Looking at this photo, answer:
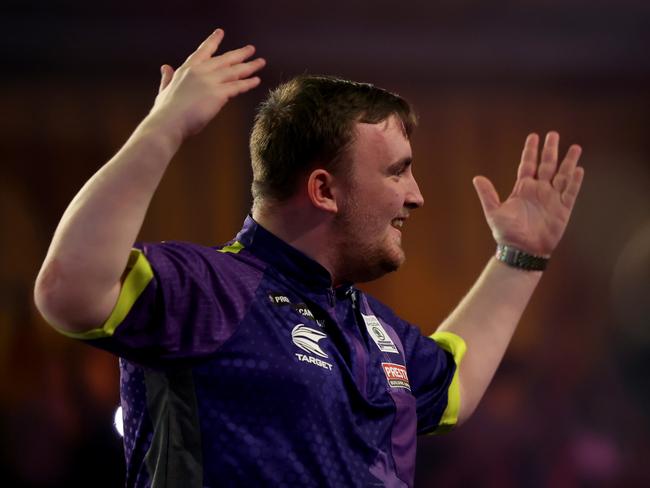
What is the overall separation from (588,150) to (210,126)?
208 cm

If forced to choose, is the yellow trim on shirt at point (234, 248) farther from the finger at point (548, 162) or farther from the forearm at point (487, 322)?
the finger at point (548, 162)

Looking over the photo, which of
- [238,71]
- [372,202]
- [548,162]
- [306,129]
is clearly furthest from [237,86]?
[548,162]

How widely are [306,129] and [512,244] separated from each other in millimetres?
642

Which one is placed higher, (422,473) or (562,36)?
(562,36)

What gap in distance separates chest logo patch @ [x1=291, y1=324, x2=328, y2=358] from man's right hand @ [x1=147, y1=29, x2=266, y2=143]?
1.28 feet

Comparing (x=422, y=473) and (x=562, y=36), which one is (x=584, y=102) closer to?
(x=562, y=36)

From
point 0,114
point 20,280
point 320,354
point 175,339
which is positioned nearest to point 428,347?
point 320,354

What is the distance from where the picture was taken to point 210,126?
4.54 meters

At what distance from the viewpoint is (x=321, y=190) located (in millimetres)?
1630

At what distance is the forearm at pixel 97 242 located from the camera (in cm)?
116

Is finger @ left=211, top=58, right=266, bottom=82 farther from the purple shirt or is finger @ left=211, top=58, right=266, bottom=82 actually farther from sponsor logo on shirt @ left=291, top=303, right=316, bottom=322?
sponsor logo on shirt @ left=291, top=303, right=316, bottom=322

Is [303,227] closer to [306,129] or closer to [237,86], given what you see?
[306,129]

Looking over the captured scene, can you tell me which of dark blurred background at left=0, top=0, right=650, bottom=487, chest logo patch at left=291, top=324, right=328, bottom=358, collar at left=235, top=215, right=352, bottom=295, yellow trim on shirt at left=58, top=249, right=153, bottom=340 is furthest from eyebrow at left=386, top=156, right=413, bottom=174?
dark blurred background at left=0, top=0, right=650, bottom=487

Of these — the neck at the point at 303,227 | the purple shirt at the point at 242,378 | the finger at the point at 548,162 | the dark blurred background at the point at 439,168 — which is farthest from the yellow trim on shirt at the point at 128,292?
the dark blurred background at the point at 439,168
